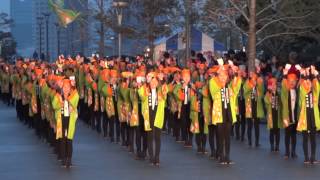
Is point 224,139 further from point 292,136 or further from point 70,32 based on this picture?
point 70,32

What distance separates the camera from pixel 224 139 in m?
18.1

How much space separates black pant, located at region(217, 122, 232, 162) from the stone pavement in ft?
0.79

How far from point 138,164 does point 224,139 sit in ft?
5.56

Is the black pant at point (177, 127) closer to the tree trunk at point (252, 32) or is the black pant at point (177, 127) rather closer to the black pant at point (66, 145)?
the black pant at point (66, 145)

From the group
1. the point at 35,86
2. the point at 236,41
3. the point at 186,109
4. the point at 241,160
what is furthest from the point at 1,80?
the point at 236,41

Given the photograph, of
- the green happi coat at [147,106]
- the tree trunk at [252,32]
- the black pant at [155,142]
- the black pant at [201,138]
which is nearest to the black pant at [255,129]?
the black pant at [201,138]

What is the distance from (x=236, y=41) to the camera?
2972 inches

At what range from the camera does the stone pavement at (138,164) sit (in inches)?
634

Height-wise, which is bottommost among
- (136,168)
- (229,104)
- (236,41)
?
(136,168)

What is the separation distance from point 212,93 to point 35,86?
28.5 feet

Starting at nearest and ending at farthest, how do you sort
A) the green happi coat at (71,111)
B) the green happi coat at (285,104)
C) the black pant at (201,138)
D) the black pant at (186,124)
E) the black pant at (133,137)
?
1. the green happi coat at (71,111)
2. the green happi coat at (285,104)
3. the black pant at (133,137)
4. the black pant at (201,138)
5. the black pant at (186,124)

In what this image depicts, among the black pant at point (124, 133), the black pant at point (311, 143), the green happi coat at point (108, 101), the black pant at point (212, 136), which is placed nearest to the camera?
the black pant at point (311, 143)

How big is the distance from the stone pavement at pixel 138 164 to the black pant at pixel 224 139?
0.24 m

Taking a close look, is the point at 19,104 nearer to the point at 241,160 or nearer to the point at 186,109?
the point at 186,109
